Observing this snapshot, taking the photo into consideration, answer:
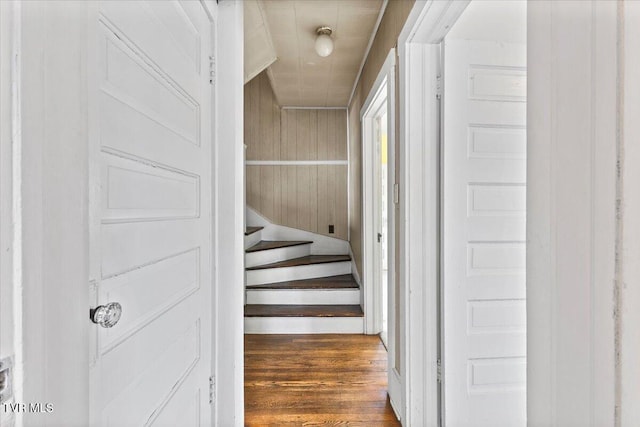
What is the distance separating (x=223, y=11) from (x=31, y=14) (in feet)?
3.99

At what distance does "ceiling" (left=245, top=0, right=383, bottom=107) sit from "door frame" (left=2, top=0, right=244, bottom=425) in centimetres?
184

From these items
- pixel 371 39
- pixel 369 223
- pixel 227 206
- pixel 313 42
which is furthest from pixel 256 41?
pixel 369 223

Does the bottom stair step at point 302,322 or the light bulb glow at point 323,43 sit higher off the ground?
the light bulb glow at point 323,43

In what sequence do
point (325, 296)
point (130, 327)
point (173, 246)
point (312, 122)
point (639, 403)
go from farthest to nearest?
point (312, 122)
point (325, 296)
point (173, 246)
point (130, 327)
point (639, 403)

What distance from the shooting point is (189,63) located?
127 cm

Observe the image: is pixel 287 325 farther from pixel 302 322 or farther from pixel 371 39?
pixel 371 39

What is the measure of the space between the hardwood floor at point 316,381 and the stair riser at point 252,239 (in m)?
1.06

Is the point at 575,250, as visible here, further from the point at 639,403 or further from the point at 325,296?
the point at 325,296

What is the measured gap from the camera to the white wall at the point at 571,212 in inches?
21.0

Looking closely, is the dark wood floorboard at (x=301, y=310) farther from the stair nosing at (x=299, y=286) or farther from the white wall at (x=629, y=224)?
the white wall at (x=629, y=224)

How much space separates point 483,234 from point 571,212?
1144mm

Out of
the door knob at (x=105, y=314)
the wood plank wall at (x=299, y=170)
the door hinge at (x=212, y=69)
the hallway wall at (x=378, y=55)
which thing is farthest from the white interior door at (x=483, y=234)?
the wood plank wall at (x=299, y=170)

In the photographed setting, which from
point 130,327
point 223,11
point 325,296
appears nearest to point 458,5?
point 223,11

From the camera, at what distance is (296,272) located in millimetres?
3670
